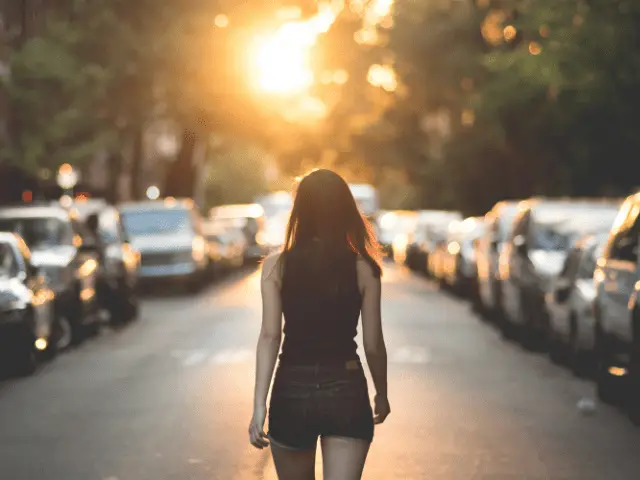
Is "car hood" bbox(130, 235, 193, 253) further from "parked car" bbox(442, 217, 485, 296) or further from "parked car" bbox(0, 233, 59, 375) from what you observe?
"parked car" bbox(0, 233, 59, 375)

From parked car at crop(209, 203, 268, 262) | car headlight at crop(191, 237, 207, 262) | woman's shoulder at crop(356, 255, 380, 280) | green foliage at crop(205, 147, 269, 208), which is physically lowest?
green foliage at crop(205, 147, 269, 208)

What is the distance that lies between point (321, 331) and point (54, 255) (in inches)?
582

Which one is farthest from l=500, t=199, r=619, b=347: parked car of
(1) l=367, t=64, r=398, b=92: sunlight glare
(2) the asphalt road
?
(1) l=367, t=64, r=398, b=92: sunlight glare

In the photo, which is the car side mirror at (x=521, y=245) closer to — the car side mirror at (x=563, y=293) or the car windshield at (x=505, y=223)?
the car side mirror at (x=563, y=293)

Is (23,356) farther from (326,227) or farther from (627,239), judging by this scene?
(326,227)

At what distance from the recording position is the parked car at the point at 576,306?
15.5 metres

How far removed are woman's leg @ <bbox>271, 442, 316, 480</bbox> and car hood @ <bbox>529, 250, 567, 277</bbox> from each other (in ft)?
41.4

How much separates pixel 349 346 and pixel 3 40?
→ 3874 centimetres

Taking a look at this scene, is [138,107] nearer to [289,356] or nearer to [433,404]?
[433,404]

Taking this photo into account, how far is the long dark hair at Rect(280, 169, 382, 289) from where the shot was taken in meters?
5.51

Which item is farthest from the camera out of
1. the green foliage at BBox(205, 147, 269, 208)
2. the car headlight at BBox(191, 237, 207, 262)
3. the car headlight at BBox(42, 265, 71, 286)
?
the green foliage at BBox(205, 147, 269, 208)

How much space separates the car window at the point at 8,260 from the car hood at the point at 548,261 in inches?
241

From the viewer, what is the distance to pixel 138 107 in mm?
42781

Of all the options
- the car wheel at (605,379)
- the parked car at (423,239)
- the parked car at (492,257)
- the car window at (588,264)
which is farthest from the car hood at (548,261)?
the parked car at (423,239)
